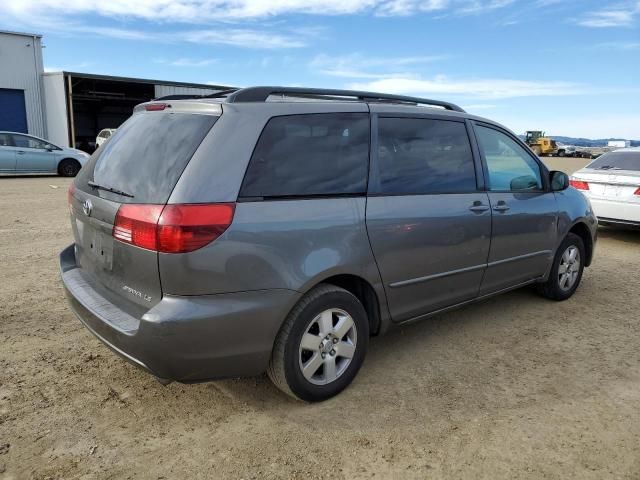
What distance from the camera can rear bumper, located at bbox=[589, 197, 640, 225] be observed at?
7570mm

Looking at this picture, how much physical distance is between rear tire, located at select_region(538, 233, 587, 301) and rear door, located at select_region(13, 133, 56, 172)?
1532 cm

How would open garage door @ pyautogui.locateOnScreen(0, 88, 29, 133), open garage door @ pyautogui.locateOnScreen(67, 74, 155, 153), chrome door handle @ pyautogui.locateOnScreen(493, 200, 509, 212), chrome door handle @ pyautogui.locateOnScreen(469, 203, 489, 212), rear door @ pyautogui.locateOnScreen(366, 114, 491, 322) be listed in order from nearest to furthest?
1. rear door @ pyautogui.locateOnScreen(366, 114, 491, 322)
2. chrome door handle @ pyautogui.locateOnScreen(469, 203, 489, 212)
3. chrome door handle @ pyautogui.locateOnScreen(493, 200, 509, 212)
4. open garage door @ pyautogui.locateOnScreen(0, 88, 29, 133)
5. open garage door @ pyautogui.locateOnScreen(67, 74, 155, 153)

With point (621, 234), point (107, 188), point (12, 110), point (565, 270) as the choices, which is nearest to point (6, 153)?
point (12, 110)

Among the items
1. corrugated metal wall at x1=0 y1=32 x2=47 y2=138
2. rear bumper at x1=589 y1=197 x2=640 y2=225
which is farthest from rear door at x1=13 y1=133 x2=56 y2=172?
rear bumper at x1=589 y1=197 x2=640 y2=225

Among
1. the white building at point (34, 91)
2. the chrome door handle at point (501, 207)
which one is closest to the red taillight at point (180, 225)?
the chrome door handle at point (501, 207)

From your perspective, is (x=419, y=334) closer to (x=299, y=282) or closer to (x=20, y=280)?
(x=299, y=282)

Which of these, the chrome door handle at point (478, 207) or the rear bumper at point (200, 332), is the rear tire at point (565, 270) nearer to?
the chrome door handle at point (478, 207)

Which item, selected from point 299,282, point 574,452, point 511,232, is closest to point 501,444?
point 574,452

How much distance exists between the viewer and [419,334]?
419 centimetres

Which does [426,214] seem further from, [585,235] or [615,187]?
[615,187]

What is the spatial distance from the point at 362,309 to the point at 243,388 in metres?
0.89

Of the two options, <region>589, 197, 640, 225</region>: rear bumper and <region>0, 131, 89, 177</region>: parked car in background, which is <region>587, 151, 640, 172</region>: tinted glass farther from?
<region>0, 131, 89, 177</region>: parked car in background

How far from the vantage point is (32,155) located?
15695 mm

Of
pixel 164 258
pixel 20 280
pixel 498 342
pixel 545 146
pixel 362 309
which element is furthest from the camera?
pixel 545 146
